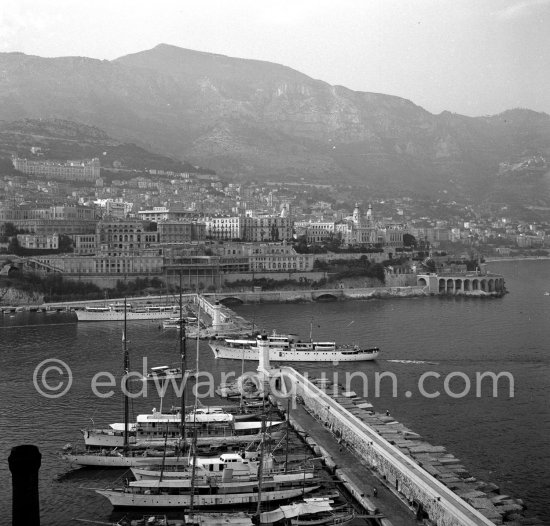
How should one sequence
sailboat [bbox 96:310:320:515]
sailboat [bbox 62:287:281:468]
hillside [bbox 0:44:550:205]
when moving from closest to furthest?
1. sailboat [bbox 96:310:320:515]
2. sailboat [bbox 62:287:281:468]
3. hillside [bbox 0:44:550:205]

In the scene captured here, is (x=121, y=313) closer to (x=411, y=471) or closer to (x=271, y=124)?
(x=411, y=471)

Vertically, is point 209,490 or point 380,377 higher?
point 380,377

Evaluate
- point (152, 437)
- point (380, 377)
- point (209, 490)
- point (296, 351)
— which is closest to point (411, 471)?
point (209, 490)

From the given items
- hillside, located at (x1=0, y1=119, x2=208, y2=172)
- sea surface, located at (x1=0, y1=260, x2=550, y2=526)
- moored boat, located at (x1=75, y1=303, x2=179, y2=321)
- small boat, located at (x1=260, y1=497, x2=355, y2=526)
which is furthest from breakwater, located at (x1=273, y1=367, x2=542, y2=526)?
hillside, located at (x1=0, y1=119, x2=208, y2=172)

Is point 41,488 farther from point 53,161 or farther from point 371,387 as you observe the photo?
point 53,161

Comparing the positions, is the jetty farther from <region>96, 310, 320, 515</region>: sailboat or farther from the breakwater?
<region>96, 310, 320, 515</region>: sailboat

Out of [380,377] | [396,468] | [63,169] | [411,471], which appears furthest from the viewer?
[63,169]

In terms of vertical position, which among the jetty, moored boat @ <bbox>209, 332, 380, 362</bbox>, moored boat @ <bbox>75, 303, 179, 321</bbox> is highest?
moored boat @ <bbox>75, 303, 179, 321</bbox>
